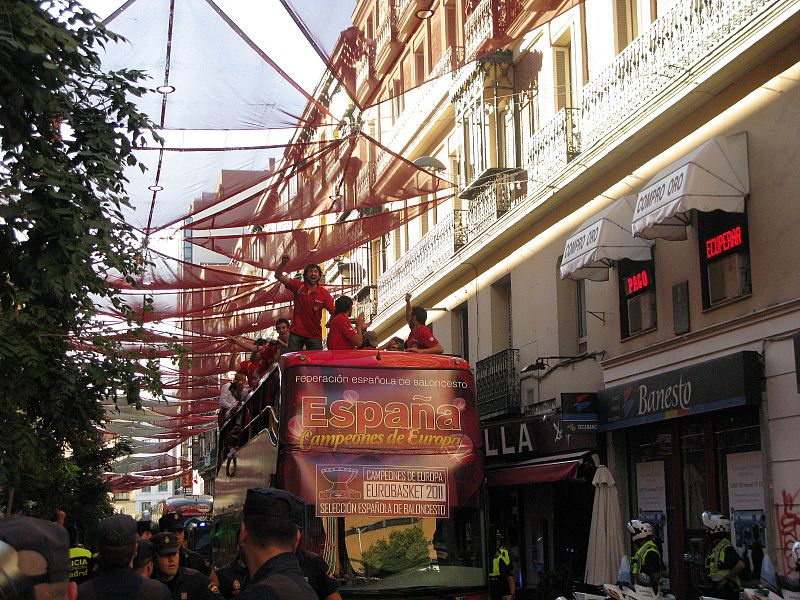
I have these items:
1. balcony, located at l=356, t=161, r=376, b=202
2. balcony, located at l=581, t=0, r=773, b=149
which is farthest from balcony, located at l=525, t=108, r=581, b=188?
balcony, located at l=356, t=161, r=376, b=202

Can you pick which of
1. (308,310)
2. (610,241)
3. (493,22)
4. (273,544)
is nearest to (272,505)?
(273,544)

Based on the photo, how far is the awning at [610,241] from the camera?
719 inches

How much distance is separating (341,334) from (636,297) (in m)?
6.18

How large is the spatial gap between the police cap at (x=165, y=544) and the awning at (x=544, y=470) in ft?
38.4

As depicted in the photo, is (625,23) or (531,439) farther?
(531,439)

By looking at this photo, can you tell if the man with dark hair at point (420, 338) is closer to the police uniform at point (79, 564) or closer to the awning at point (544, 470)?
the awning at point (544, 470)

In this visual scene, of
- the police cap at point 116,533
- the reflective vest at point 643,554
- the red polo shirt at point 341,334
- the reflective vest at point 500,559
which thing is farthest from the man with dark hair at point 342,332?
the police cap at point 116,533

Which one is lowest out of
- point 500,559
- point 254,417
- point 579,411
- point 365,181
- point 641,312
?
point 500,559

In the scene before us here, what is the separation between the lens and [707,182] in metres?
15.4

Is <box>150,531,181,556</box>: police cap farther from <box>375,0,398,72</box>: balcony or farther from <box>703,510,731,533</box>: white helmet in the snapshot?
<box>375,0,398,72</box>: balcony

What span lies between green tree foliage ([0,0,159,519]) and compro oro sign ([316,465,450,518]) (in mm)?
2167

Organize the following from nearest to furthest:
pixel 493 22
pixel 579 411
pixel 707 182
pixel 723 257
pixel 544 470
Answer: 1. pixel 493 22
2. pixel 707 182
3. pixel 723 257
4. pixel 544 470
5. pixel 579 411

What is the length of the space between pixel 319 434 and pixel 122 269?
9.57 feet

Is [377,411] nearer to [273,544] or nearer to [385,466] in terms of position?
[385,466]
